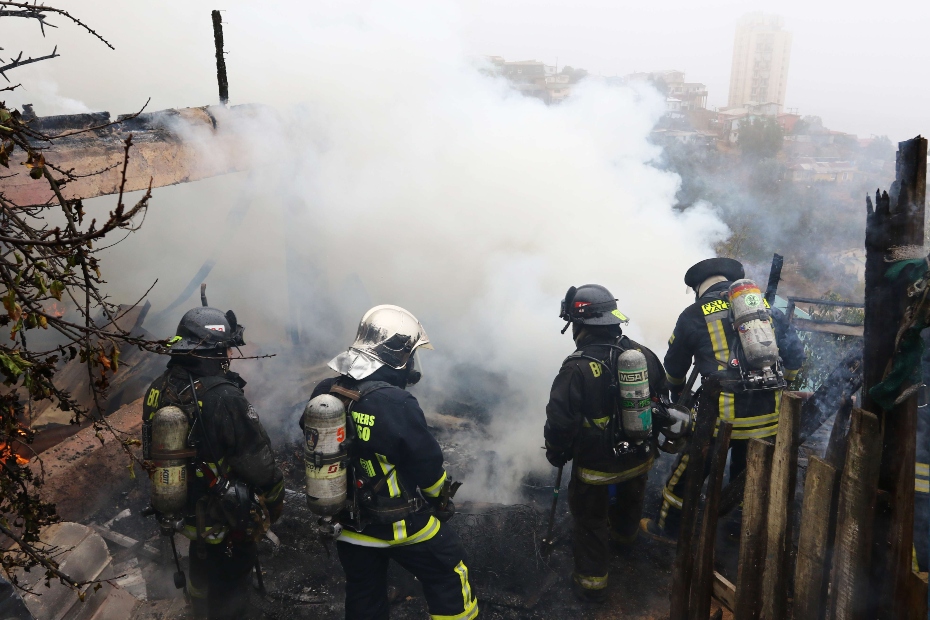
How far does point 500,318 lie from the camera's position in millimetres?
7312

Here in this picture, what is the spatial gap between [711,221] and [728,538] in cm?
552

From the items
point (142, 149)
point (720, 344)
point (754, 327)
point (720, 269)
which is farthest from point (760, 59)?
point (142, 149)

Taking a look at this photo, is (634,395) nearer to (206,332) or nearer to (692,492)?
(692,492)

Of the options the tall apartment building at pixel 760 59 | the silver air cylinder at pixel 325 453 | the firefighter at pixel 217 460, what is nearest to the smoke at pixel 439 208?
the firefighter at pixel 217 460

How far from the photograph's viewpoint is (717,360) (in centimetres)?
448

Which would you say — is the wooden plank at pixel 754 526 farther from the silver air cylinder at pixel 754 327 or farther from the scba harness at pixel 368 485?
the silver air cylinder at pixel 754 327

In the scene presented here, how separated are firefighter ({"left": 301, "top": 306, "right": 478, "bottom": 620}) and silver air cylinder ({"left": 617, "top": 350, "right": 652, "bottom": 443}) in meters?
1.23

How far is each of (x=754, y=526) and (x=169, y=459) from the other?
2.98 m

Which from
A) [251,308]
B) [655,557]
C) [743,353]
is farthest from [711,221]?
[251,308]

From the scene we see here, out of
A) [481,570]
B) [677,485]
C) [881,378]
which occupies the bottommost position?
[481,570]

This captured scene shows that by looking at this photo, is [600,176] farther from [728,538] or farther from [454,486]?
[454,486]

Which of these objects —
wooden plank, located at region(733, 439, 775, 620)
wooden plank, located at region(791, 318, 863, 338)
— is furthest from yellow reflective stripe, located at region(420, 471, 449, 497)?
wooden plank, located at region(791, 318, 863, 338)

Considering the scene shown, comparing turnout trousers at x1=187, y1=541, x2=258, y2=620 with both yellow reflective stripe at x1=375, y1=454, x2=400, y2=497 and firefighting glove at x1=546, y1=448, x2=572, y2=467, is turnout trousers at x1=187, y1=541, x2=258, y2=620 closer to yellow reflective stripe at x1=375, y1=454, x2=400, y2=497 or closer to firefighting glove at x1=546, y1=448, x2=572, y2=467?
yellow reflective stripe at x1=375, y1=454, x2=400, y2=497

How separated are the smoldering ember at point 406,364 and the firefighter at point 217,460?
0.02 m
